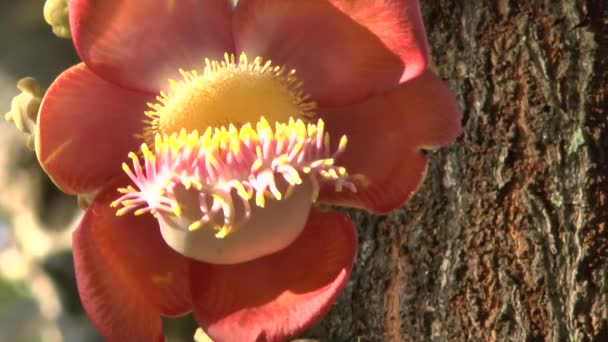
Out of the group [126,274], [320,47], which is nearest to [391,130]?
[320,47]

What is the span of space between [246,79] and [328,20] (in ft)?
0.19

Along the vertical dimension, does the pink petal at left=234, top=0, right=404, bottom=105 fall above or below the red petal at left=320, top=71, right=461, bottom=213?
above

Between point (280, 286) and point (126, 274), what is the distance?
9 centimetres

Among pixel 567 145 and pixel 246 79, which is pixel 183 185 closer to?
pixel 246 79

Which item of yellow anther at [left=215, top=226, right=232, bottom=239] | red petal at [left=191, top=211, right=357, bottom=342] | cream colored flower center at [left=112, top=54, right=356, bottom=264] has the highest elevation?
cream colored flower center at [left=112, top=54, right=356, bottom=264]

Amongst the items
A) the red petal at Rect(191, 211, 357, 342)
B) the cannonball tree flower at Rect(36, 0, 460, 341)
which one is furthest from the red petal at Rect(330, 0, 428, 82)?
the red petal at Rect(191, 211, 357, 342)

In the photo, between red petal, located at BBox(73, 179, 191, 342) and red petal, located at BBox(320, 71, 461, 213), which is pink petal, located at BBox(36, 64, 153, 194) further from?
red petal, located at BBox(320, 71, 461, 213)

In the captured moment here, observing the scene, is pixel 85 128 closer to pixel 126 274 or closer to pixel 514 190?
pixel 126 274

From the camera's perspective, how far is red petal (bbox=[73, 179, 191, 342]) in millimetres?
497

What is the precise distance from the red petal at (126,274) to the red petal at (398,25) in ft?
0.57

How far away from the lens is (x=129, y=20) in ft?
1.65

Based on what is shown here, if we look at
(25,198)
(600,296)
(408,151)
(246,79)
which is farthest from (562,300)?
(25,198)

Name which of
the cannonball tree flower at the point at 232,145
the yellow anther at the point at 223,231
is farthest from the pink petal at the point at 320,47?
the yellow anther at the point at 223,231

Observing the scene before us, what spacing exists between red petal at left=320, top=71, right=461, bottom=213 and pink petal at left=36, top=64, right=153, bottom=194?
12 centimetres
